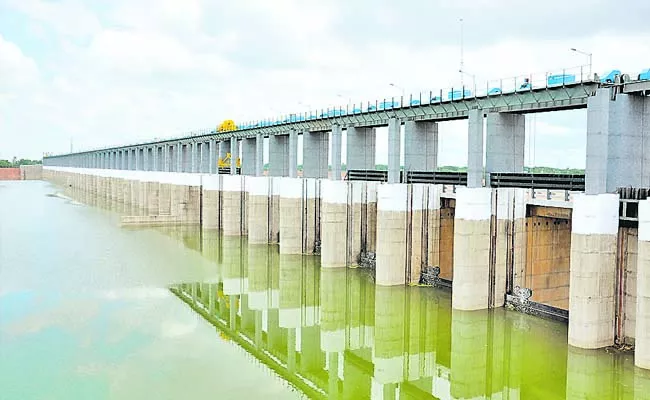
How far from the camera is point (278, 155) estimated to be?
51531 millimetres

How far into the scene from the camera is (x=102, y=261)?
40.3 m

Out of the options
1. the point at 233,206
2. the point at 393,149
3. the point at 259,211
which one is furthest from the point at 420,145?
the point at 233,206

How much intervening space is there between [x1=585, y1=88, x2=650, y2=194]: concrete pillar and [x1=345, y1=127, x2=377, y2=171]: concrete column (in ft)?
62.4

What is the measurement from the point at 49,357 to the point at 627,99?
2342 cm

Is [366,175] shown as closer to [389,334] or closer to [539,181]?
[539,181]

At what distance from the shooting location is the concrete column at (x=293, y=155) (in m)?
45.1

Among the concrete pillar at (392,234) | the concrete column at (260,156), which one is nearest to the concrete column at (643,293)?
the concrete pillar at (392,234)

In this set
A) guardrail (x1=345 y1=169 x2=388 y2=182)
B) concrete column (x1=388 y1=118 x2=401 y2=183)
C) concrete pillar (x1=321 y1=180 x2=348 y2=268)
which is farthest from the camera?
guardrail (x1=345 y1=169 x2=388 y2=182)

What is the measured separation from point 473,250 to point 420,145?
964 centimetres

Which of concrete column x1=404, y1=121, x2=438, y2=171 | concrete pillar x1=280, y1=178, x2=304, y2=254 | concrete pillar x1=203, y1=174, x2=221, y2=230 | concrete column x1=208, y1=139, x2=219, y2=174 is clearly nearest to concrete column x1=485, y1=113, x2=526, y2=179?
concrete column x1=404, y1=121, x2=438, y2=171

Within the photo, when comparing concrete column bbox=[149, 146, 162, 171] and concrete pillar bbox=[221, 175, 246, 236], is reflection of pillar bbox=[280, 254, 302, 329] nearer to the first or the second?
concrete pillar bbox=[221, 175, 246, 236]

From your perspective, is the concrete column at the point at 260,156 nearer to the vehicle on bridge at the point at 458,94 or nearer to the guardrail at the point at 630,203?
the vehicle on bridge at the point at 458,94

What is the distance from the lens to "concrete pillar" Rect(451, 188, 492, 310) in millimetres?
25922

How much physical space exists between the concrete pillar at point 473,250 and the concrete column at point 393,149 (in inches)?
277
